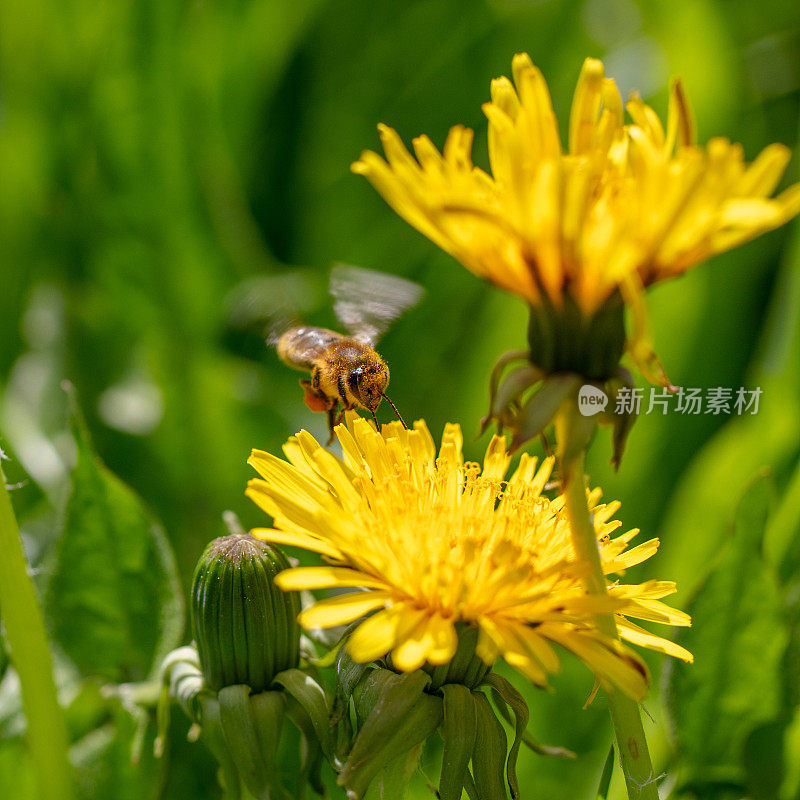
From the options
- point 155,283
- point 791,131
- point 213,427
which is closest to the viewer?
point 213,427

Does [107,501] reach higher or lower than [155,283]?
lower

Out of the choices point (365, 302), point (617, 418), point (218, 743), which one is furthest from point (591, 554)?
point (365, 302)

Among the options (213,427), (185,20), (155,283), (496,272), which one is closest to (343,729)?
(496,272)

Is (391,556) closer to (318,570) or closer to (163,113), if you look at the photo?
(318,570)

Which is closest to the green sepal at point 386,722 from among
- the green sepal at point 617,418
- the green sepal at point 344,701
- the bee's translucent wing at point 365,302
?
the green sepal at point 344,701

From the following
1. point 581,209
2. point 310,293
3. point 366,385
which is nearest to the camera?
point 581,209

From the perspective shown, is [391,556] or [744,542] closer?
[391,556]

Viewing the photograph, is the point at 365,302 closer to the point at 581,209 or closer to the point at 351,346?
the point at 351,346
